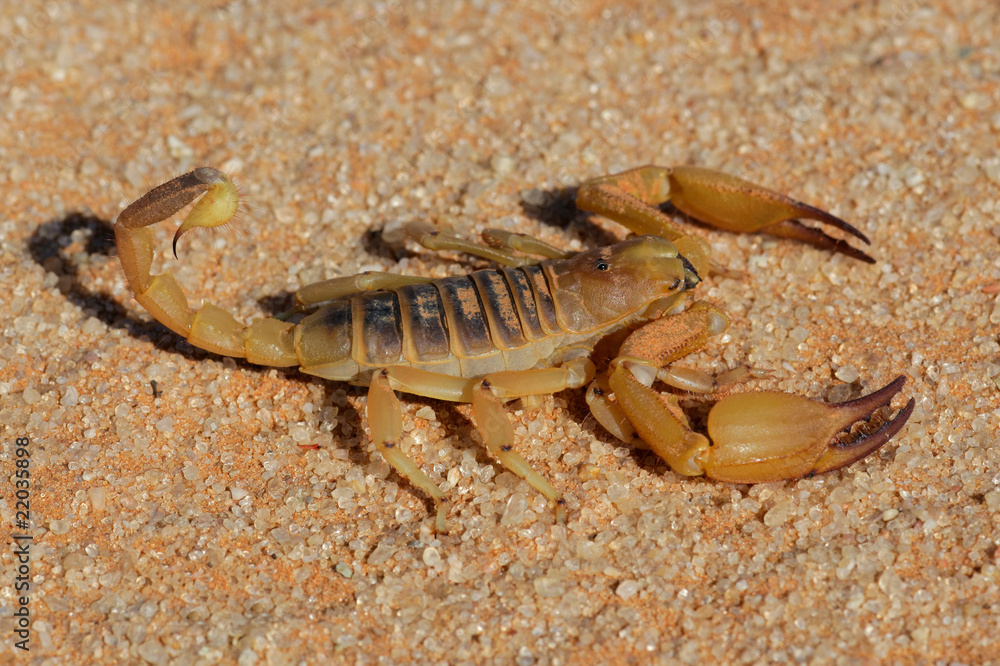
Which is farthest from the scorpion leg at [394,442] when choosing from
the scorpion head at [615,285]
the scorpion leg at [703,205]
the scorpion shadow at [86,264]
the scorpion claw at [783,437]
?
the scorpion leg at [703,205]

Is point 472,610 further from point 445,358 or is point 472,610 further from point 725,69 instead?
point 725,69

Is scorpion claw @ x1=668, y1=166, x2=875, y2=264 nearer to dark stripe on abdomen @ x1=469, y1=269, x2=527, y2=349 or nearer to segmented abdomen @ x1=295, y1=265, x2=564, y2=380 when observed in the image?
segmented abdomen @ x1=295, y1=265, x2=564, y2=380

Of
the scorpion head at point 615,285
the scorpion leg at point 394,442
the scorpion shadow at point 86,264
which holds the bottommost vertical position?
the scorpion leg at point 394,442

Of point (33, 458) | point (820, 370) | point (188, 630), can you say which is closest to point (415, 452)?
point (188, 630)

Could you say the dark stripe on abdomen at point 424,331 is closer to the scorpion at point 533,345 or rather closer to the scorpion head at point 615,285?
the scorpion at point 533,345

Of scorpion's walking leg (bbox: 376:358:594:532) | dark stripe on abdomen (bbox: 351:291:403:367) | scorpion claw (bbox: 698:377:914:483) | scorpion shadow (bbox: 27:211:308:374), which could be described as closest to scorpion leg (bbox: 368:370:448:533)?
scorpion's walking leg (bbox: 376:358:594:532)

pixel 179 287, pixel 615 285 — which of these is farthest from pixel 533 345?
pixel 179 287

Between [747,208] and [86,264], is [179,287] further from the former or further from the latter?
[747,208]
